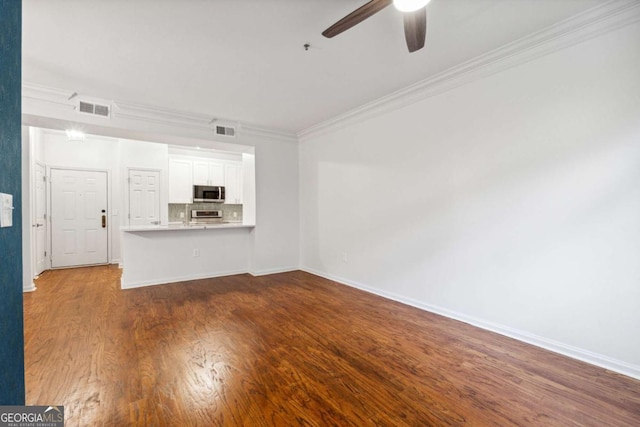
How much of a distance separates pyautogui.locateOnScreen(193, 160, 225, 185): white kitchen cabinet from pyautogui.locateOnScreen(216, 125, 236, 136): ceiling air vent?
2399 mm

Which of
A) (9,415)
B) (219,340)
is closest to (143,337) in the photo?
(219,340)

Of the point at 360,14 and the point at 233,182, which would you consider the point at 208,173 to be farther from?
the point at 360,14

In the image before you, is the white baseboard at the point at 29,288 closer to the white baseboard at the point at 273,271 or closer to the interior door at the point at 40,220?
the interior door at the point at 40,220

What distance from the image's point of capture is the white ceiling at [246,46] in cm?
211

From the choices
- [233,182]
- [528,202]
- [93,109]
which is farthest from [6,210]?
[233,182]

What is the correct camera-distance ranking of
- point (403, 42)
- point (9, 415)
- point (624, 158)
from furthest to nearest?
point (403, 42), point (624, 158), point (9, 415)

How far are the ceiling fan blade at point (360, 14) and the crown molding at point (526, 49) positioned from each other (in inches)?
63.1

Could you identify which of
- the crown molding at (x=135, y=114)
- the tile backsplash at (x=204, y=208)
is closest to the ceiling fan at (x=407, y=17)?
the crown molding at (x=135, y=114)

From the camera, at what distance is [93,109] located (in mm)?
3664

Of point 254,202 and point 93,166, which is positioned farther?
point 93,166

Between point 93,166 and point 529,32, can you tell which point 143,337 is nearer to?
point 529,32

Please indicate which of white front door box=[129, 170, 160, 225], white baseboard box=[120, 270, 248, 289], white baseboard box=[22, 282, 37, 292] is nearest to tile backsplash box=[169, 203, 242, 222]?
white front door box=[129, 170, 160, 225]

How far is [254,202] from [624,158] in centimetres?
458

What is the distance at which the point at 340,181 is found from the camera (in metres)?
4.61
